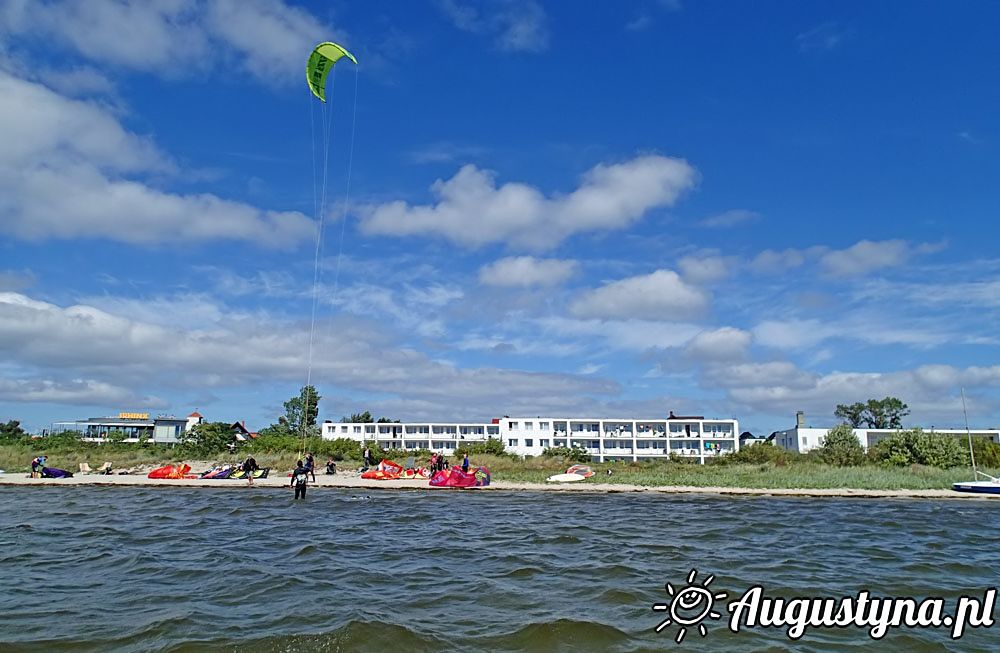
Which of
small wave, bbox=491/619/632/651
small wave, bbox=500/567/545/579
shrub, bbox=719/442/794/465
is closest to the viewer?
small wave, bbox=491/619/632/651

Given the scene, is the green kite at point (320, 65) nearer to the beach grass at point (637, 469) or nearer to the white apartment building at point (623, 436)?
the beach grass at point (637, 469)

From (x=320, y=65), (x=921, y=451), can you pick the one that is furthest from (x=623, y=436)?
(x=320, y=65)

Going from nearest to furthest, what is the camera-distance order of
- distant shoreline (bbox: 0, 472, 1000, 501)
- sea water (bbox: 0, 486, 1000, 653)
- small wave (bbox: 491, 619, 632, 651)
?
small wave (bbox: 491, 619, 632, 651) → sea water (bbox: 0, 486, 1000, 653) → distant shoreline (bbox: 0, 472, 1000, 501)

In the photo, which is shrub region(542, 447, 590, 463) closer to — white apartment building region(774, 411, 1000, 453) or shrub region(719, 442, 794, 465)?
shrub region(719, 442, 794, 465)

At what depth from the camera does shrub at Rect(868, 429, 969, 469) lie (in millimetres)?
49562

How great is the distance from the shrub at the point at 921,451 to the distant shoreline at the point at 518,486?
16471mm

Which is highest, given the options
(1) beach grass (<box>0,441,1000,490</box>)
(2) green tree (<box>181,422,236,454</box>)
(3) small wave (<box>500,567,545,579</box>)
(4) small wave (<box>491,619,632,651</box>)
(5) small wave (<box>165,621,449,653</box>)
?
(2) green tree (<box>181,422,236,454</box>)

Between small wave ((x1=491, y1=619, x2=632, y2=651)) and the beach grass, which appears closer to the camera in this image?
small wave ((x1=491, y1=619, x2=632, y2=651))

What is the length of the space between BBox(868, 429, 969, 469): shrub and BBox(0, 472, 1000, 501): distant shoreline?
1647 cm

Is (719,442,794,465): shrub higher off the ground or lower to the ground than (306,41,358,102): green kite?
lower

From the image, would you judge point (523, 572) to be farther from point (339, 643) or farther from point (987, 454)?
point (987, 454)

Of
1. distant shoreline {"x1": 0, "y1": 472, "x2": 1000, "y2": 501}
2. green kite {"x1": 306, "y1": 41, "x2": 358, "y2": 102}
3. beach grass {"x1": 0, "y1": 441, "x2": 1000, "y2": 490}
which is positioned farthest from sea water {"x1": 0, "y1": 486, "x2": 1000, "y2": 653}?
green kite {"x1": 306, "y1": 41, "x2": 358, "y2": 102}

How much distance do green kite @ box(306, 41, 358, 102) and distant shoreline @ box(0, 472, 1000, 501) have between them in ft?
68.5

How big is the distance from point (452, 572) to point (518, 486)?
82.1 ft
